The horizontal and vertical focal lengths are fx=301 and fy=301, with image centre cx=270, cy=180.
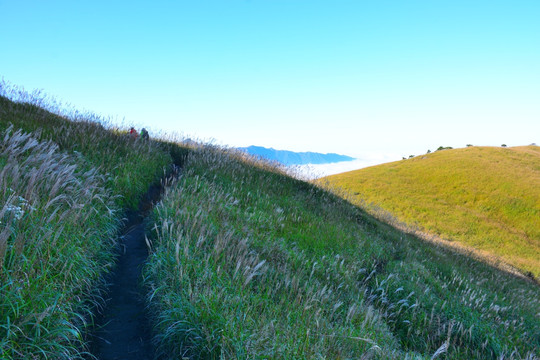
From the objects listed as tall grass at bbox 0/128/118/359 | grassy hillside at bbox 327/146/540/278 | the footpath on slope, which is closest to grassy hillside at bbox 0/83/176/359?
tall grass at bbox 0/128/118/359

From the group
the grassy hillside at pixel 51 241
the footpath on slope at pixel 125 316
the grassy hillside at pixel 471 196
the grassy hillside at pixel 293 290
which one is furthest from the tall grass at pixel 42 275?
the grassy hillside at pixel 471 196

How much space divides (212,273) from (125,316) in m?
1.50

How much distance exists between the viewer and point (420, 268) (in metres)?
8.90

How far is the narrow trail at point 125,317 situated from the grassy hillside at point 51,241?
214mm

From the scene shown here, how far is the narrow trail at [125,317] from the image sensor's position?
3.58 m

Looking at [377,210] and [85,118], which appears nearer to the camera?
[85,118]

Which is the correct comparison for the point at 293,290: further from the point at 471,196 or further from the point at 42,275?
the point at 471,196

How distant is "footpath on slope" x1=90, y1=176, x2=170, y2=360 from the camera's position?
3.58 metres

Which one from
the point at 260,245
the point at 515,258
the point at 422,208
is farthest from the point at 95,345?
the point at 422,208

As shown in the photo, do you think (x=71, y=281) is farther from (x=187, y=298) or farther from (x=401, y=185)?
(x=401, y=185)

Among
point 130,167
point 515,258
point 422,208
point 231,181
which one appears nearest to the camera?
point 130,167

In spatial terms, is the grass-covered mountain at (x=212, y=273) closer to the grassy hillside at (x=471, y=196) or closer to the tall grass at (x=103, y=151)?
the tall grass at (x=103, y=151)

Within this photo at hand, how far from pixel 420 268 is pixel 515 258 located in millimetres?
28979

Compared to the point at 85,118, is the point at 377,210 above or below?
below
